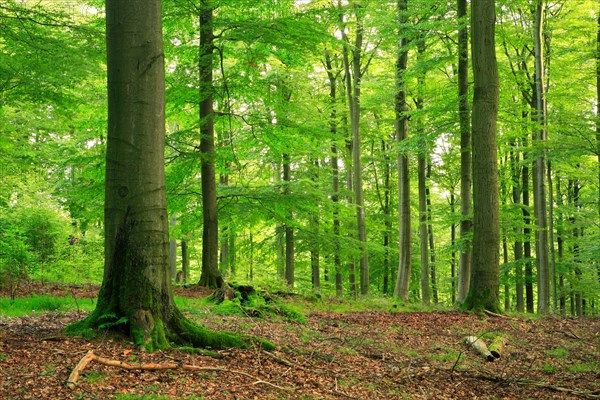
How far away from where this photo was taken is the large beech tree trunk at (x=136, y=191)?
189 inches

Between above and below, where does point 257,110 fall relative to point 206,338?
above

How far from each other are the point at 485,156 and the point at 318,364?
688 cm

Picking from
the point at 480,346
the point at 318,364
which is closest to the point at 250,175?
the point at 480,346

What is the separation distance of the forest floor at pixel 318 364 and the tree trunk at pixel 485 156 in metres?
1.22

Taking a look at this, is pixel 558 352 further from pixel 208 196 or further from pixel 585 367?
pixel 208 196

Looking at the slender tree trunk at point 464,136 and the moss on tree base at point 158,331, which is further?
the slender tree trunk at point 464,136

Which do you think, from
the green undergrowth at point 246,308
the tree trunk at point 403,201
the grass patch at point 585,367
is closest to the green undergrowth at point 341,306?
the green undergrowth at point 246,308

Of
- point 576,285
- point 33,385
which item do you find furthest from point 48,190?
point 576,285

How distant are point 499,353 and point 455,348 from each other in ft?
2.16

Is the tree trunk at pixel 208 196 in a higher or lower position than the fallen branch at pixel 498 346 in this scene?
higher

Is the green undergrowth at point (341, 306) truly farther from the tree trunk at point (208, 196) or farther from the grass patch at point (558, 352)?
the grass patch at point (558, 352)

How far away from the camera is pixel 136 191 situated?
4848 millimetres

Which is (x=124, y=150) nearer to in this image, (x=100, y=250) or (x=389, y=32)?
(x=389, y=32)

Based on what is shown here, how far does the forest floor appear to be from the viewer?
395 cm
